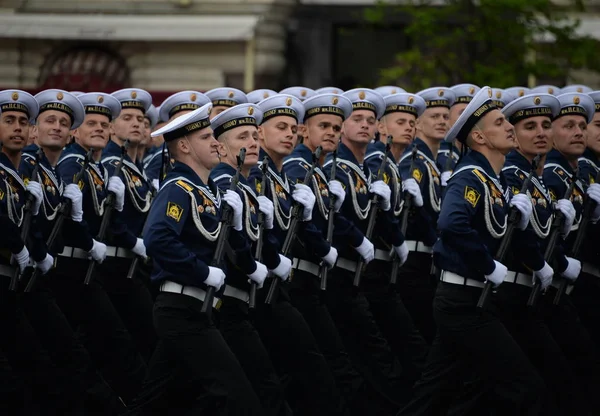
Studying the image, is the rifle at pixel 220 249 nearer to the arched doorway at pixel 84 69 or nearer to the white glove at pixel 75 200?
the white glove at pixel 75 200

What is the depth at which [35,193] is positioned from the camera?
9.16 meters

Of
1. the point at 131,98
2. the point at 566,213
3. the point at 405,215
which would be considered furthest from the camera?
the point at 131,98

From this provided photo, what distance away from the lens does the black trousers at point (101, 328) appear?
9.60 meters

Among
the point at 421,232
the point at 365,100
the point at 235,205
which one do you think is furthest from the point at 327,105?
the point at 235,205

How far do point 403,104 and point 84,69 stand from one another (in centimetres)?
1336

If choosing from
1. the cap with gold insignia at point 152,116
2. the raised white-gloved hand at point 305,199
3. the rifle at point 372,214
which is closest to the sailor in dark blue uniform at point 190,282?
the raised white-gloved hand at point 305,199

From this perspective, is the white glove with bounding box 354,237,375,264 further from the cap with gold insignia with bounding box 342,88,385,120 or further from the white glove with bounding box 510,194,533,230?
the white glove with bounding box 510,194,533,230

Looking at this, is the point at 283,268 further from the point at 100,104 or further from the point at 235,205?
the point at 100,104

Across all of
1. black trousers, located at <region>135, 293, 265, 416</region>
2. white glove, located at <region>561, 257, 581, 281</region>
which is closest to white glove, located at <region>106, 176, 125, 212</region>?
black trousers, located at <region>135, 293, 265, 416</region>

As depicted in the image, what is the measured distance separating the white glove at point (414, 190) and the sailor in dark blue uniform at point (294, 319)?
1497 mm

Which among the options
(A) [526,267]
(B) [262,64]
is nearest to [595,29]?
(B) [262,64]

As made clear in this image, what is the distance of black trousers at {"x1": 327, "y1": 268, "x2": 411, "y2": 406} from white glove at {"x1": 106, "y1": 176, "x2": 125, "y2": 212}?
1.61m

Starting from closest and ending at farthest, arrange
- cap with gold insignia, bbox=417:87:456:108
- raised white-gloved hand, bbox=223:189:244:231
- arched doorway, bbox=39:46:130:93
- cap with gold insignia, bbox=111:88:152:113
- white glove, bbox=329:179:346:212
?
1. raised white-gloved hand, bbox=223:189:244:231
2. white glove, bbox=329:179:346:212
3. cap with gold insignia, bbox=111:88:152:113
4. cap with gold insignia, bbox=417:87:456:108
5. arched doorway, bbox=39:46:130:93

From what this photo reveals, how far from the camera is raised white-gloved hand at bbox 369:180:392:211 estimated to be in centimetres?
1022
